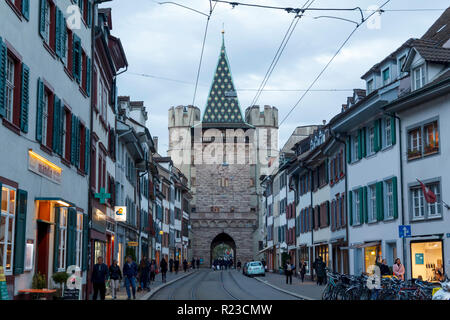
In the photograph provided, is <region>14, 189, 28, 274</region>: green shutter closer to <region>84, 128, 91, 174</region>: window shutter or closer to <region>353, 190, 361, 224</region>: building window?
<region>84, 128, 91, 174</region>: window shutter

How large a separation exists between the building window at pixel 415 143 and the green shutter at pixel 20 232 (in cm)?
1581

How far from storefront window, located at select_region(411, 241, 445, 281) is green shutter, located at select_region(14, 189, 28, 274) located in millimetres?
14751

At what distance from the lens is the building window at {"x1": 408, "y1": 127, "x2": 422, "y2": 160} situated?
25123 millimetres

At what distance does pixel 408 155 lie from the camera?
25.7m

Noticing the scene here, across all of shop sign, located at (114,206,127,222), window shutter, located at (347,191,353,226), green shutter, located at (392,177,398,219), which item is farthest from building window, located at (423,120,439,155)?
shop sign, located at (114,206,127,222)

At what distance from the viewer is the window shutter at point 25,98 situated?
13.1m

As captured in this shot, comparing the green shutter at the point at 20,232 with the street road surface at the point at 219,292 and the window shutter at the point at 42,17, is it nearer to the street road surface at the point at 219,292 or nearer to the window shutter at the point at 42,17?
the window shutter at the point at 42,17

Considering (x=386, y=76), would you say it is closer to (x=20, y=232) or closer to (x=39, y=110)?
(x=39, y=110)

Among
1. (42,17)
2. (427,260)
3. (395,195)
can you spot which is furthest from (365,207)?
(42,17)

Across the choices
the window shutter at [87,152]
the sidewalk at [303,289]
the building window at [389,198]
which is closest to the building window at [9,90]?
the window shutter at [87,152]

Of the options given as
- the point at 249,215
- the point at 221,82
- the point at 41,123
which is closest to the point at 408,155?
the point at 41,123

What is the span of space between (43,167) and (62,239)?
295cm

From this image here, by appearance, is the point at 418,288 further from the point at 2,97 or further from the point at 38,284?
the point at 2,97

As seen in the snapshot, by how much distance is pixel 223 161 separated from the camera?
316 feet
